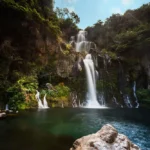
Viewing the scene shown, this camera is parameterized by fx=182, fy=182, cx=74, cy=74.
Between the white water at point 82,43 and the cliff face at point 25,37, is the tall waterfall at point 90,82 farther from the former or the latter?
the cliff face at point 25,37

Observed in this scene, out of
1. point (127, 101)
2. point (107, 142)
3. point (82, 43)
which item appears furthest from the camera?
point (82, 43)

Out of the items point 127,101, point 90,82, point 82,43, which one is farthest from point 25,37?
point 82,43

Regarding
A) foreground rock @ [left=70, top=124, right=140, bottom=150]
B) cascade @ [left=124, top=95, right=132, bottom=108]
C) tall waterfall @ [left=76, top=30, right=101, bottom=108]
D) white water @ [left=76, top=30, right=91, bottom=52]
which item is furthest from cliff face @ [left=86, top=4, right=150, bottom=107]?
foreground rock @ [left=70, top=124, right=140, bottom=150]

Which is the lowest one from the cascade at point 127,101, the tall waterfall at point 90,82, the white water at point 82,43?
the cascade at point 127,101

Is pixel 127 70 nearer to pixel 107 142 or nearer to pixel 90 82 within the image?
pixel 90 82

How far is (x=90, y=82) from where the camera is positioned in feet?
79.6

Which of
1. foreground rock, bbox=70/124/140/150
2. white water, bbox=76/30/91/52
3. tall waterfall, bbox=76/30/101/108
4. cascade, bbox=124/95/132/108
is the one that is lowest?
foreground rock, bbox=70/124/140/150

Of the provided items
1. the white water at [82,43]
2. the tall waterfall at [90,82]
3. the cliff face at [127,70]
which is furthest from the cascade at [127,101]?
the white water at [82,43]

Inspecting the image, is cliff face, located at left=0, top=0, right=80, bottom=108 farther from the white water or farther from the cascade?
the white water

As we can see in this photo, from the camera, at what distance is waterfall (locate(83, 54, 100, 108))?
22938 mm

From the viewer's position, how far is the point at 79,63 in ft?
80.6

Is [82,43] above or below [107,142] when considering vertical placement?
above

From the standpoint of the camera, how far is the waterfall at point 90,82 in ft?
75.3

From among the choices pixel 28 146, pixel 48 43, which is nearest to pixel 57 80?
pixel 48 43
